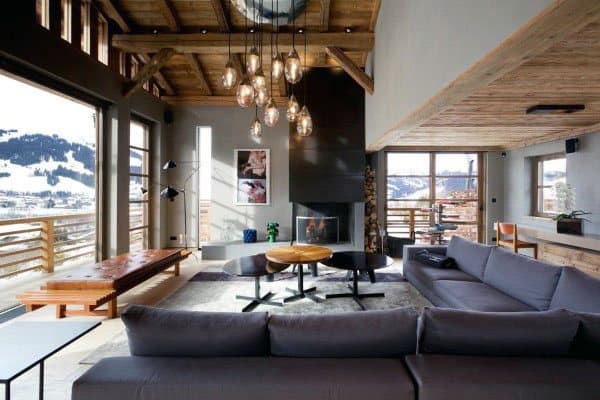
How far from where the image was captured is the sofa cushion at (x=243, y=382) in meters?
1.18

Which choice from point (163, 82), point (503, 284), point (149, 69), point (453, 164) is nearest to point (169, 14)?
point (149, 69)

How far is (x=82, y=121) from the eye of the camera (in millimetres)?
4406

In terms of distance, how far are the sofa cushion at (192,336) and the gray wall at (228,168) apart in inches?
200

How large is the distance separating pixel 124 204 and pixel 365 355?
4.89 meters

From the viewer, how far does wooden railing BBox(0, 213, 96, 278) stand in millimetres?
3756

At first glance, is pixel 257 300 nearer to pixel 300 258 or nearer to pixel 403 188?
pixel 300 258

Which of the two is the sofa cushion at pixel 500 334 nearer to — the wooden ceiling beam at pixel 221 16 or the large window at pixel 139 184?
the wooden ceiling beam at pixel 221 16

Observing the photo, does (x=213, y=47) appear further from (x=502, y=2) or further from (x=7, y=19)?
(x=502, y=2)

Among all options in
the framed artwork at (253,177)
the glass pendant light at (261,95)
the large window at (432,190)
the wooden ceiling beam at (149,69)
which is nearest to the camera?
the glass pendant light at (261,95)

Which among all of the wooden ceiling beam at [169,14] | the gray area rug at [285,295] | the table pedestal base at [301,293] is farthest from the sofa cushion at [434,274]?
the wooden ceiling beam at [169,14]

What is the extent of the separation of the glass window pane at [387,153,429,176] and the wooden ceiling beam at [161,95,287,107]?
9.25ft

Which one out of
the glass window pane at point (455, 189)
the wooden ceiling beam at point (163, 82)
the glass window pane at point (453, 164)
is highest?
the wooden ceiling beam at point (163, 82)

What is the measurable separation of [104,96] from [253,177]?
2.99 meters

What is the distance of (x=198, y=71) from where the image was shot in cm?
579
